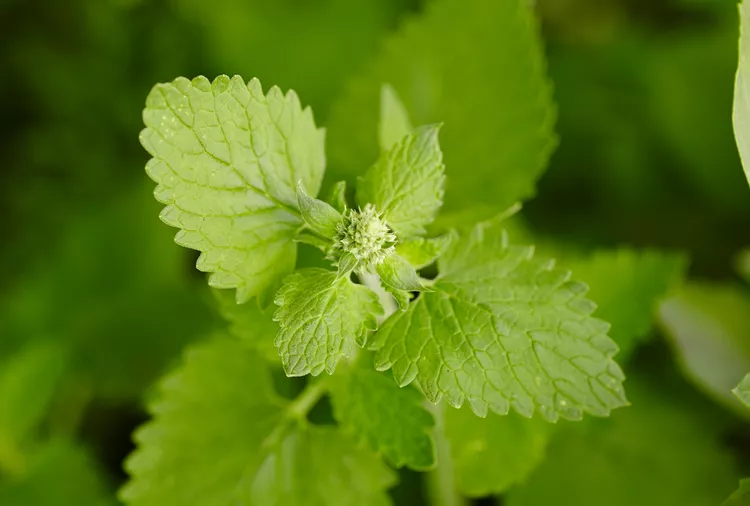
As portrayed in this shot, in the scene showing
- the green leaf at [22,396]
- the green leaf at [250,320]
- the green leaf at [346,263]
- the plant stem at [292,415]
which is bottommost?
the plant stem at [292,415]

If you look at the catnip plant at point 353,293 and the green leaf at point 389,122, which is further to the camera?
the green leaf at point 389,122

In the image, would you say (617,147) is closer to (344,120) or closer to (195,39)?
(344,120)

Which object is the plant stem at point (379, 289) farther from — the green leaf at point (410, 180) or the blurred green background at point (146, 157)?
the blurred green background at point (146, 157)

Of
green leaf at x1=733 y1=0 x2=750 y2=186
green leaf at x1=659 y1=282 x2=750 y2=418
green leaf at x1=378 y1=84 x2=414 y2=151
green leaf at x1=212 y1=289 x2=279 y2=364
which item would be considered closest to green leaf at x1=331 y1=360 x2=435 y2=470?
green leaf at x1=212 y1=289 x2=279 y2=364

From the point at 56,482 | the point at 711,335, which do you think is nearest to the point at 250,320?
the point at 56,482

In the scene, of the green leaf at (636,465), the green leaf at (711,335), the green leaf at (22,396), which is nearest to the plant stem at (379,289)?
the green leaf at (636,465)

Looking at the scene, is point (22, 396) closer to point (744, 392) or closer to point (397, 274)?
point (397, 274)

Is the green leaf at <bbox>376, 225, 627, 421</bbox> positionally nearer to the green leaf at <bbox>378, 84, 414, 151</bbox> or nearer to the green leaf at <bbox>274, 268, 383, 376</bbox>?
the green leaf at <bbox>274, 268, 383, 376</bbox>
